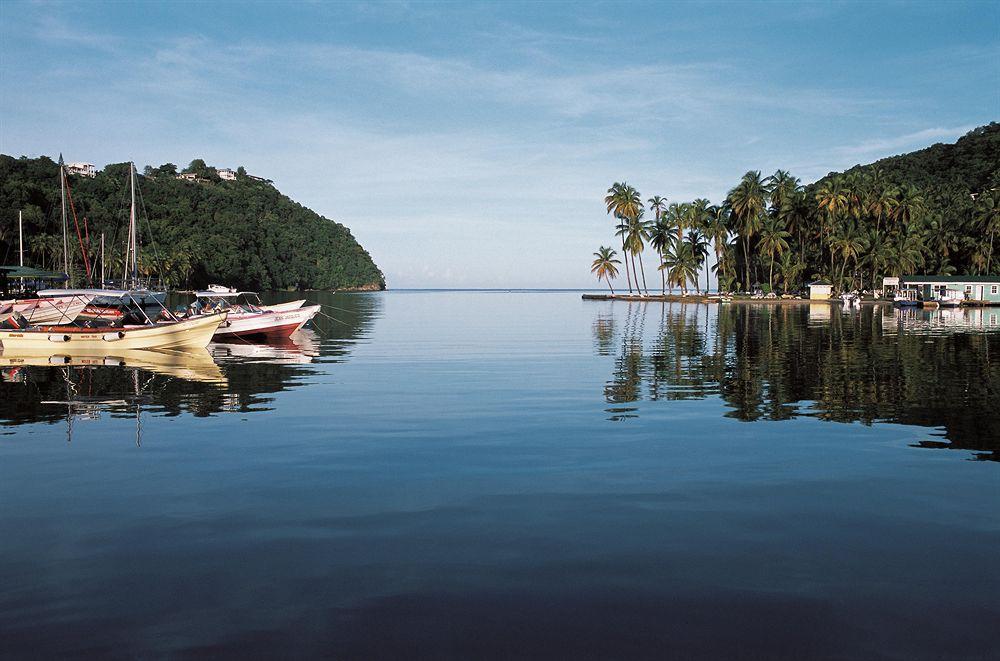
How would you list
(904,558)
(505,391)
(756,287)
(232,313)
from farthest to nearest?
(756,287) → (232,313) → (505,391) → (904,558)

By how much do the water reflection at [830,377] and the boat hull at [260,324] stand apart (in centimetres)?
1881

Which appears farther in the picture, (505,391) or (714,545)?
(505,391)

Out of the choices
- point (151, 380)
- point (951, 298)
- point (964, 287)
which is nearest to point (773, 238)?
point (951, 298)

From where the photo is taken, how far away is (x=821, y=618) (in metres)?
6.48

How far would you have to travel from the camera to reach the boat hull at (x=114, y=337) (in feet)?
110

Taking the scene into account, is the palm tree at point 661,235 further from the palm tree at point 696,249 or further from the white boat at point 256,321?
the white boat at point 256,321

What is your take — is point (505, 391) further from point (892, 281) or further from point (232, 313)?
point (892, 281)

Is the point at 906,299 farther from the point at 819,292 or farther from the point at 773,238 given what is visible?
the point at 773,238

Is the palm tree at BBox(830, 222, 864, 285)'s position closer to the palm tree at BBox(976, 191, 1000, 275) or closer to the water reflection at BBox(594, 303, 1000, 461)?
the palm tree at BBox(976, 191, 1000, 275)

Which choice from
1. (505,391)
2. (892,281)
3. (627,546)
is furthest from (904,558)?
(892,281)

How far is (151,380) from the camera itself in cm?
2434

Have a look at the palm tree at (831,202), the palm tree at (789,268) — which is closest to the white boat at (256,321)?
the palm tree at (831,202)

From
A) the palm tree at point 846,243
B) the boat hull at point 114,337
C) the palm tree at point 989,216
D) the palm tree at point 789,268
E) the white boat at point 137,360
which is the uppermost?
the palm tree at point 989,216

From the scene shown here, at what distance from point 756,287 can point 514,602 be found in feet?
448
